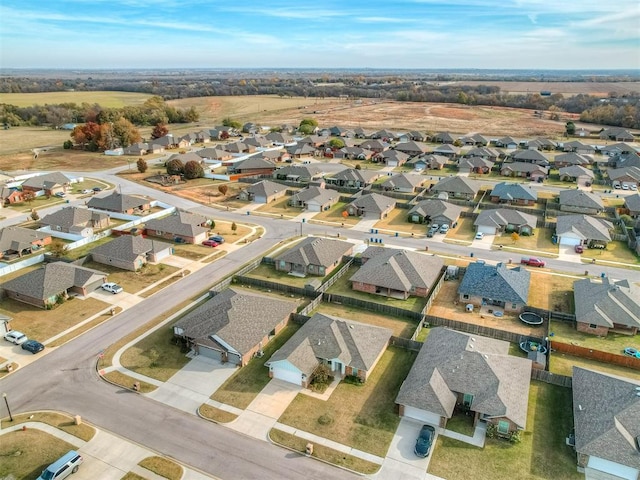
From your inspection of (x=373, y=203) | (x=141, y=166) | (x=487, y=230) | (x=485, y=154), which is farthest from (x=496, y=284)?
(x=141, y=166)

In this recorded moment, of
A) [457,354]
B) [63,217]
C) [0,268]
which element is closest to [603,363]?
[457,354]

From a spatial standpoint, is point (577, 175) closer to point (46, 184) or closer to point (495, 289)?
point (495, 289)

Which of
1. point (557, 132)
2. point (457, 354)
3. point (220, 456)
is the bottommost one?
point (220, 456)

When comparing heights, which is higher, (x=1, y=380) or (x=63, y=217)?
(x=63, y=217)

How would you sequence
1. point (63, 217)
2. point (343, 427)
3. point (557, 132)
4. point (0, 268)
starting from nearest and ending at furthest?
1. point (343, 427)
2. point (0, 268)
3. point (63, 217)
4. point (557, 132)

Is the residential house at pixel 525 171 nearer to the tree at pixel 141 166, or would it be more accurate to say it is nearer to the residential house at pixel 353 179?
the residential house at pixel 353 179

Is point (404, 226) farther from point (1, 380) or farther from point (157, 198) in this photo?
point (1, 380)
